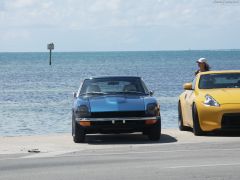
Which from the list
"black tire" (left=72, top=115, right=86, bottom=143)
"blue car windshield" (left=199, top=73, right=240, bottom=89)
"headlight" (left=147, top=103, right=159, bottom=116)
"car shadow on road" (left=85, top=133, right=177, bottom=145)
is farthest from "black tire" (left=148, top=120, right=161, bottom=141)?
"blue car windshield" (left=199, top=73, right=240, bottom=89)

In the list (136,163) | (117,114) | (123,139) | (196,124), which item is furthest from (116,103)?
(136,163)

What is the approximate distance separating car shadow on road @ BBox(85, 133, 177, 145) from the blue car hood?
31.8 inches

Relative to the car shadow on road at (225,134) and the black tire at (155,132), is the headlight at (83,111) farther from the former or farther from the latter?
the car shadow on road at (225,134)

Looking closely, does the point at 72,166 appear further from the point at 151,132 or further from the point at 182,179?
the point at 151,132

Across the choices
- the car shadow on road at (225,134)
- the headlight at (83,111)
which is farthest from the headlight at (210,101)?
the headlight at (83,111)

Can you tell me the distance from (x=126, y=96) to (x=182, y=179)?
645 cm

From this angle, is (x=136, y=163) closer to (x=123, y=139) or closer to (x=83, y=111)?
(x=83, y=111)

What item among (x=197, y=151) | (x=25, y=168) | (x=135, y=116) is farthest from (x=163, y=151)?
(x=25, y=168)

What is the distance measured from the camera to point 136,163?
12.6m

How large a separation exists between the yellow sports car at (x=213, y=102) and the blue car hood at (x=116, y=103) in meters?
1.31

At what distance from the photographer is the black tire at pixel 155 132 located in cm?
Result: 1667

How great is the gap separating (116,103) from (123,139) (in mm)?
1352

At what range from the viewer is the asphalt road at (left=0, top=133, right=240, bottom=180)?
1123 centimetres

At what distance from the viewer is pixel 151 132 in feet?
54.9
